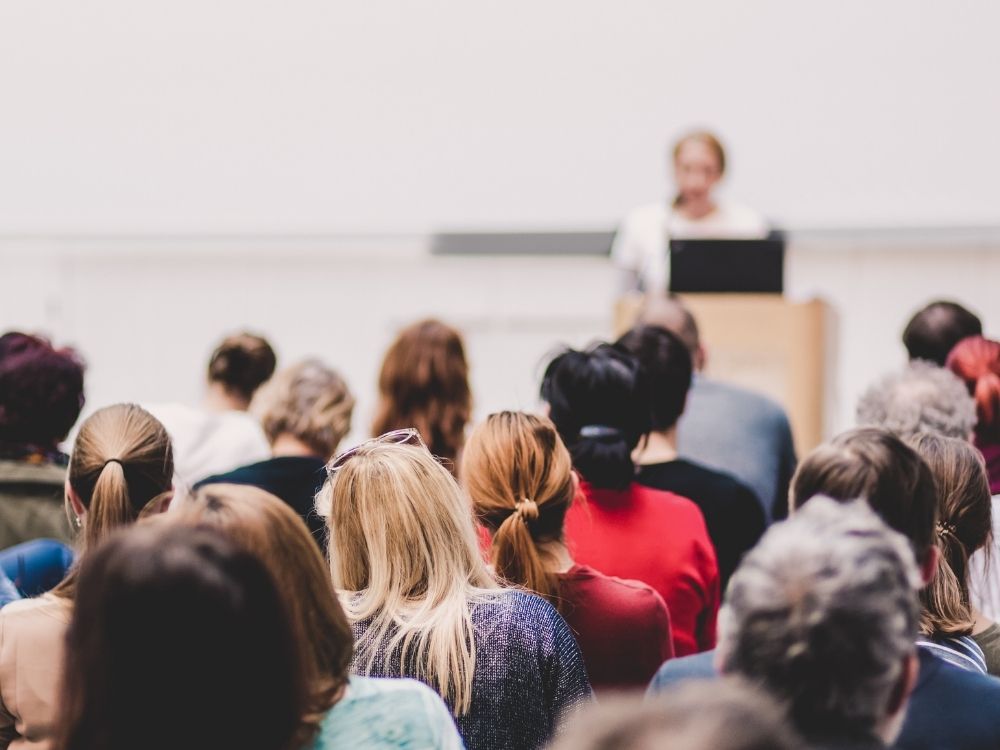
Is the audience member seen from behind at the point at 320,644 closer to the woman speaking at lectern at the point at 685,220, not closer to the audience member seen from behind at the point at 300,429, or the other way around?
the audience member seen from behind at the point at 300,429

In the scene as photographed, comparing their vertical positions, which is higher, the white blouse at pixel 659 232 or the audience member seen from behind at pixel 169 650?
the white blouse at pixel 659 232

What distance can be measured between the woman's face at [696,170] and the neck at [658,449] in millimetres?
2076

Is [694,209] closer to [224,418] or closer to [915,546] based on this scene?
[224,418]

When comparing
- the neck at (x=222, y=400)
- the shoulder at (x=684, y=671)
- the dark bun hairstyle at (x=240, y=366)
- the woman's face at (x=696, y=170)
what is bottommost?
the shoulder at (x=684, y=671)

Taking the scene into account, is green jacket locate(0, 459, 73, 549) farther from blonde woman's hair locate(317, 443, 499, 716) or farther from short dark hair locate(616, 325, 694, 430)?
short dark hair locate(616, 325, 694, 430)

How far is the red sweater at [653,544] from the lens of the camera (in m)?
2.15

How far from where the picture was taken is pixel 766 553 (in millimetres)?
1111

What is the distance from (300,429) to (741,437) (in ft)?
3.28

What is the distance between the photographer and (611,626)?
75.2 inches

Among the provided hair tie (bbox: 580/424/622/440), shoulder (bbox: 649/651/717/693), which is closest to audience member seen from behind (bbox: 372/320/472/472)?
hair tie (bbox: 580/424/622/440)

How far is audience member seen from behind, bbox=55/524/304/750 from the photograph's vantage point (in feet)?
3.33

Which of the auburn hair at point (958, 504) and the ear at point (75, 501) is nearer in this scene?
the auburn hair at point (958, 504)

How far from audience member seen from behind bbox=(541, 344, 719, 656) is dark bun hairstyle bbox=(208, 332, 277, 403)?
54.0 inches

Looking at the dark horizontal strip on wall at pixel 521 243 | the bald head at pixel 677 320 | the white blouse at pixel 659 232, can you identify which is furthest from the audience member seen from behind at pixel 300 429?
the dark horizontal strip on wall at pixel 521 243
